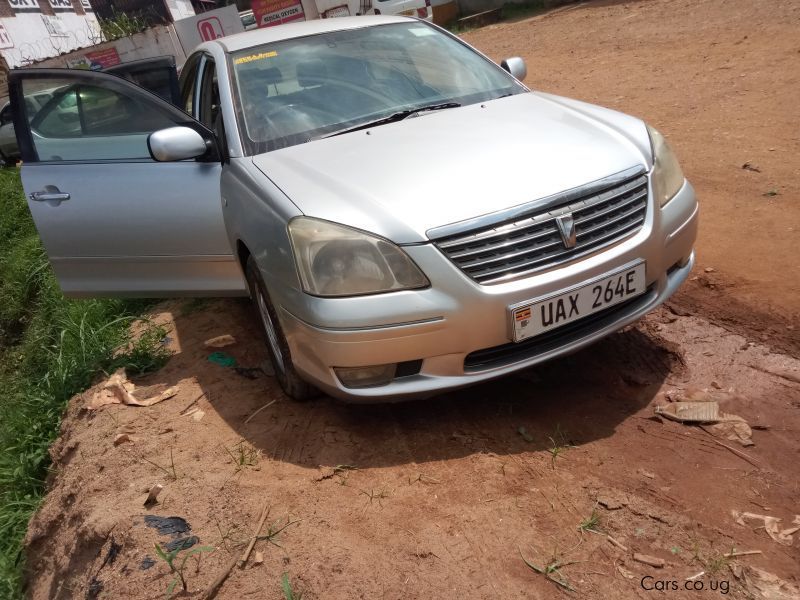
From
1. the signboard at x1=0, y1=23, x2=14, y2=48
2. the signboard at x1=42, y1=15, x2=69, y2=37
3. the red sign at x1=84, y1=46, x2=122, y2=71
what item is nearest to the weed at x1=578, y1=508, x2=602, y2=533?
the red sign at x1=84, y1=46, x2=122, y2=71

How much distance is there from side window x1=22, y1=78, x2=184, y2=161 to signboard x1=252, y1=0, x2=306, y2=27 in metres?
16.0

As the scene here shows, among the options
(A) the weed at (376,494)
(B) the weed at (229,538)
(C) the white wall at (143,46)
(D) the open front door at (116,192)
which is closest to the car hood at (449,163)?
(D) the open front door at (116,192)

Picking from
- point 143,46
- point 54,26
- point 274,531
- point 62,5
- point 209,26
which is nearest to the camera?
point 274,531

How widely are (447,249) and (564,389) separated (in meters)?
1.08

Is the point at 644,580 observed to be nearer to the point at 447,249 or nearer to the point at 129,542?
the point at 447,249

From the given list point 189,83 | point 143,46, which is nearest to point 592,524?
point 189,83

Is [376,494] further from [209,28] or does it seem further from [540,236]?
[209,28]

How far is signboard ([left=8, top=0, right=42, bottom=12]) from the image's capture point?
2603 centimetres

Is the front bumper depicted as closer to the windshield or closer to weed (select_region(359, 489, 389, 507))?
weed (select_region(359, 489, 389, 507))

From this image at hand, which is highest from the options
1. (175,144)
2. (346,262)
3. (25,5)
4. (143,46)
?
(25,5)

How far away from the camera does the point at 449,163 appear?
286 centimetres

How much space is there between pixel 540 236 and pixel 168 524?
176cm

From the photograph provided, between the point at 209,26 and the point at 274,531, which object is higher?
the point at 209,26

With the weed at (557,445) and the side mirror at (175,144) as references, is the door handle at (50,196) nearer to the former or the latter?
the side mirror at (175,144)
